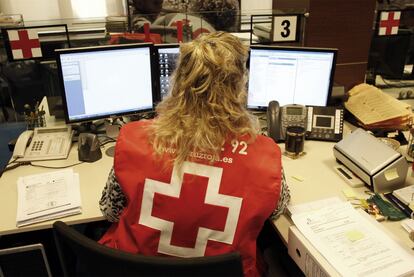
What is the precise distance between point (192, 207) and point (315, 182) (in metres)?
0.66

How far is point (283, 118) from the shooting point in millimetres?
1804

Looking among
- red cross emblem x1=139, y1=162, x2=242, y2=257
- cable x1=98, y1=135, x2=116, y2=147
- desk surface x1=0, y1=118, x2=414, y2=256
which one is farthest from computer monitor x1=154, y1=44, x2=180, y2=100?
red cross emblem x1=139, y1=162, x2=242, y2=257

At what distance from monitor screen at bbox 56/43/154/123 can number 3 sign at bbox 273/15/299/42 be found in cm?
79

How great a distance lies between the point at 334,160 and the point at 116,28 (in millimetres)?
1798

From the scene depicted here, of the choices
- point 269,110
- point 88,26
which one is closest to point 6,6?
point 88,26

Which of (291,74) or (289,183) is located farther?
(291,74)

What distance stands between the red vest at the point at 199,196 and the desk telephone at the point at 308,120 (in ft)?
2.34

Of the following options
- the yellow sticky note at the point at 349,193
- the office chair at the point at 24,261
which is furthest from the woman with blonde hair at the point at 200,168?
the office chair at the point at 24,261

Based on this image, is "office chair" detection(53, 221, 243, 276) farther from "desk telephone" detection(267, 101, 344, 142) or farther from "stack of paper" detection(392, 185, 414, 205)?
"desk telephone" detection(267, 101, 344, 142)

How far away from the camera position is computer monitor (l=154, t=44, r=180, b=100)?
1864mm

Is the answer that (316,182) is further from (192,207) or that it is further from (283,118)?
(192,207)

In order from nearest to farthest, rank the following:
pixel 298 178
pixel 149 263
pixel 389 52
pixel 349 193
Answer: pixel 149 263 → pixel 349 193 → pixel 298 178 → pixel 389 52

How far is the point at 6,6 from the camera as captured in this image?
4.15 metres

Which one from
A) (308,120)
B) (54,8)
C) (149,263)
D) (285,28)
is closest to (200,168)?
(149,263)
